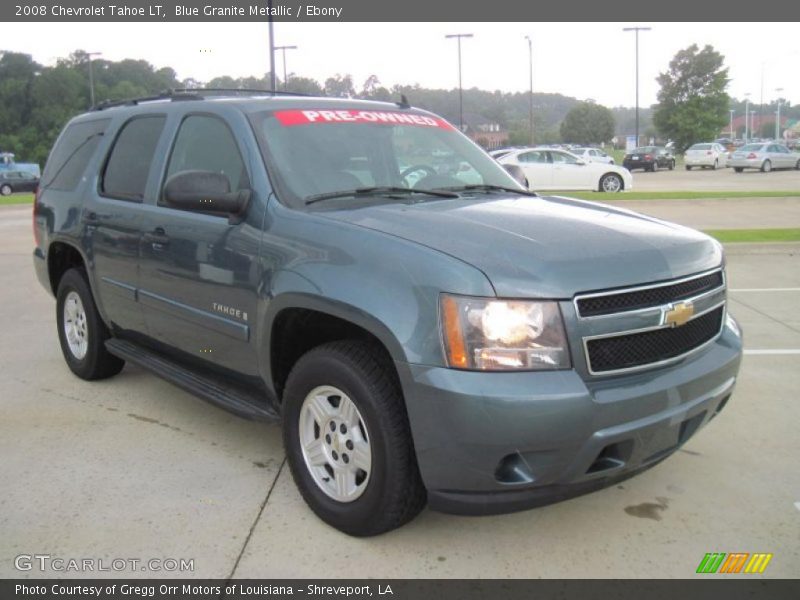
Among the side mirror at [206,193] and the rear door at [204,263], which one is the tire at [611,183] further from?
the side mirror at [206,193]

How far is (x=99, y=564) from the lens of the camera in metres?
3.01

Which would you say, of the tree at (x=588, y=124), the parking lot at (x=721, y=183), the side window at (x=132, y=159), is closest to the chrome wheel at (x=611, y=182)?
the parking lot at (x=721, y=183)

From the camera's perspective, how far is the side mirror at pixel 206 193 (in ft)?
11.4

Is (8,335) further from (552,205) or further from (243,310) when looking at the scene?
(552,205)

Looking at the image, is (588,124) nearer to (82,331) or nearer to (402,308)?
(82,331)

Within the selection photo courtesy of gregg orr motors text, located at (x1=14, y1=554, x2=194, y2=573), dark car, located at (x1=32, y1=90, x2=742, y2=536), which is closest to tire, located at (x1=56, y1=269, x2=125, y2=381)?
dark car, located at (x1=32, y1=90, x2=742, y2=536)

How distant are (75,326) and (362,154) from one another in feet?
9.11

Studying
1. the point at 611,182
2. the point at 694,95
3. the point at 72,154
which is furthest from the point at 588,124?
the point at 72,154

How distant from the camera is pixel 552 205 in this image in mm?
3826

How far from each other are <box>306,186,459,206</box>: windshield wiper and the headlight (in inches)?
44.8

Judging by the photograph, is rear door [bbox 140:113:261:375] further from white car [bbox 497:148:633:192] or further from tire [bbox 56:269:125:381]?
white car [bbox 497:148:633:192]

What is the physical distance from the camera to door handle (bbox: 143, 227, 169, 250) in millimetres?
4066

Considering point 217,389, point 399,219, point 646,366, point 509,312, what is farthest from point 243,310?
point 646,366

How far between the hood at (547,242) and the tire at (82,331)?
2.52 metres
